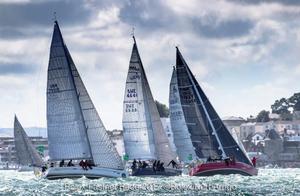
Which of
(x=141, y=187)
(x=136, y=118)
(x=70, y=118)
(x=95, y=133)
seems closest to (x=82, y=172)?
(x=95, y=133)

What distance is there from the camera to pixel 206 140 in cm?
8688

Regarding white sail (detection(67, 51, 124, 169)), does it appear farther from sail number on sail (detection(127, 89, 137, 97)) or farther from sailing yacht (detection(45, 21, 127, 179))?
sail number on sail (detection(127, 89, 137, 97))

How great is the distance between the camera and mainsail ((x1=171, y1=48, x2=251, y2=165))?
86000 millimetres

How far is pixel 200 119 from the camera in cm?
8694

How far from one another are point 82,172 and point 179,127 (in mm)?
19291

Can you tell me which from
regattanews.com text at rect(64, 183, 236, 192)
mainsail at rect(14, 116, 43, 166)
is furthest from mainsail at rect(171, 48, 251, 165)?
mainsail at rect(14, 116, 43, 166)

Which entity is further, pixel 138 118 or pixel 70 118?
pixel 138 118

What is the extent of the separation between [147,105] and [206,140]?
7.08 meters

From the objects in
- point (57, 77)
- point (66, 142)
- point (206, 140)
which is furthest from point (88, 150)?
point (206, 140)

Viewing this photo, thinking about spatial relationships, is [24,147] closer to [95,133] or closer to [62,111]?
[95,133]

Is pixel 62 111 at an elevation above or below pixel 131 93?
below

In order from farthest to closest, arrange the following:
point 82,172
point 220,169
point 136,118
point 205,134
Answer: point 205,134
point 136,118
point 220,169
point 82,172

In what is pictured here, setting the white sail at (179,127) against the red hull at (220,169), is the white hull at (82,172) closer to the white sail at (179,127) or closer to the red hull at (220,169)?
the red hull at (220,169)

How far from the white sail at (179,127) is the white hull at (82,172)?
51.1 feet
